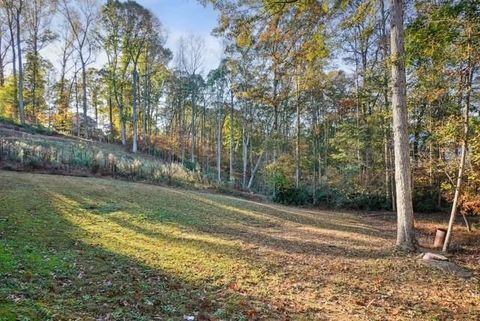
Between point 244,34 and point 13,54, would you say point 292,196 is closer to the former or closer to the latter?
point 244,34

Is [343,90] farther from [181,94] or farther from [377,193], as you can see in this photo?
[181,94]

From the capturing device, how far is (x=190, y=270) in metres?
4.92

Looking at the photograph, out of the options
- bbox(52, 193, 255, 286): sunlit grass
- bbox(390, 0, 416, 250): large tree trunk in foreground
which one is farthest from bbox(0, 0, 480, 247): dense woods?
bbox(52, 193, 255, 286): sunlit grass

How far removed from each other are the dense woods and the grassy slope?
2.25 meters

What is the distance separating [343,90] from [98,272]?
2043cm

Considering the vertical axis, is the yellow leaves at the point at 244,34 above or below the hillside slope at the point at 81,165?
above

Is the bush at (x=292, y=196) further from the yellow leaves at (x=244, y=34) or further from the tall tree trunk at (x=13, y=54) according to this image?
the tall tree trunk at (x=13, y=54)

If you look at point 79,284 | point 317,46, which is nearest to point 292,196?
point 317,46

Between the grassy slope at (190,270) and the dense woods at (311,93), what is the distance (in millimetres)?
2251

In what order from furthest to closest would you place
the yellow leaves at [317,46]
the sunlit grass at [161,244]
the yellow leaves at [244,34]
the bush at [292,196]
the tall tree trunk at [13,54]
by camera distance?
the tall tree trunk at [13,54]
the bush at [292,196]
the yellow leaves at [317,46]
the yellow leaves at [244,34]
the sunlit grass at [161,244]

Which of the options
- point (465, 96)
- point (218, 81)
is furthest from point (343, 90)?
point (465, 96)

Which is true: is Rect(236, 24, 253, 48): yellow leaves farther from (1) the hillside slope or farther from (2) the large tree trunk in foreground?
(1) the hillside slope

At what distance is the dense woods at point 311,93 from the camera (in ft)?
23.9

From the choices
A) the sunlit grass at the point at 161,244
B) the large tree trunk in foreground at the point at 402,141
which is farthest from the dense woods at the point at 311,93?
the sunlit grass at the point at 161,244
